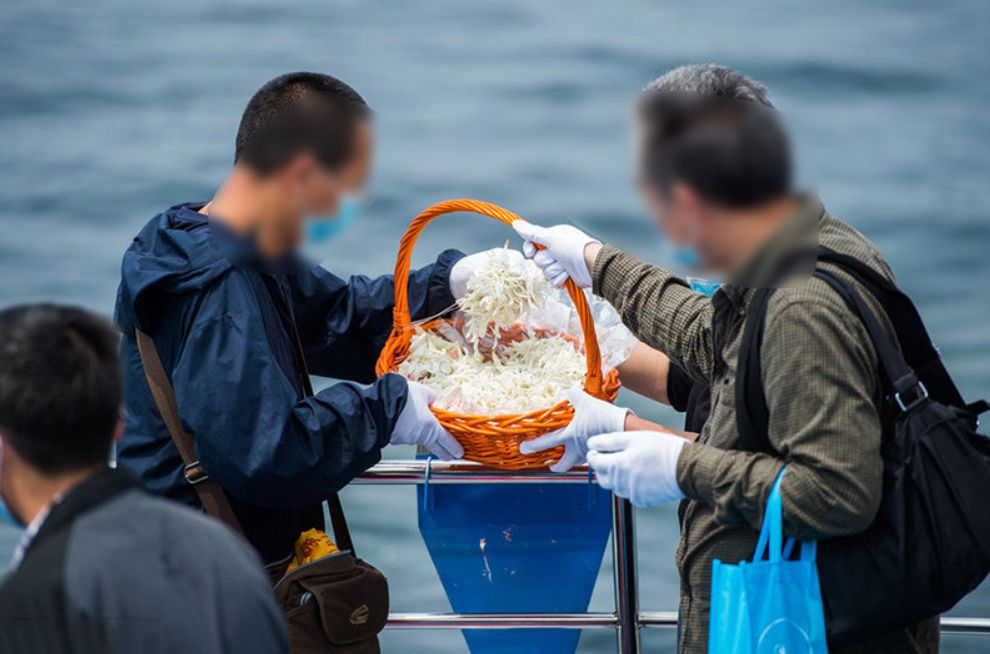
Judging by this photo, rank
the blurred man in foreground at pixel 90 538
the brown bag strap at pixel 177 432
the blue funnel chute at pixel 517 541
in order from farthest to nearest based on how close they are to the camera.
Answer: the blue funnel chute at pixel 517 541 → the brown bag strap at pixel 177 432 → the blurred man in foreground at pixel 90 538

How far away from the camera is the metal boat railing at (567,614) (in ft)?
7.47

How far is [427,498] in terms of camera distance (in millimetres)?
2354

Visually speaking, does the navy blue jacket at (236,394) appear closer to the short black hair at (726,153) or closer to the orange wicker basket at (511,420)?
the orange wicker basket at (511,420)

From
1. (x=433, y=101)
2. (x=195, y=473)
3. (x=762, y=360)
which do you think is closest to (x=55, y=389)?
(x=195, y=473)

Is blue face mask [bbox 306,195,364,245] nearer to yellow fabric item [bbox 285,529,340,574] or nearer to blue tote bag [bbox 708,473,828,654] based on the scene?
yellow fabric item [bbox 285,529,340,574]

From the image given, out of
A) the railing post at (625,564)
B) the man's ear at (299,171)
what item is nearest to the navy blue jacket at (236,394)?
the man's ear at (299,171)

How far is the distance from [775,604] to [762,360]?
0.36 metres

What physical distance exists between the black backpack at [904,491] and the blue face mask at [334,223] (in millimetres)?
729

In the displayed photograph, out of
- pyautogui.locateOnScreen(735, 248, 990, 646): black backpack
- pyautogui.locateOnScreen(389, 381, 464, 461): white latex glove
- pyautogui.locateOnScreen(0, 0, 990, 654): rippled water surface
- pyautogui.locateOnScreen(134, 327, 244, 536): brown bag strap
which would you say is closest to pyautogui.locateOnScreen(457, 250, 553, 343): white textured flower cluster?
pyautogui.locateOnScreen(389, 381, 464, 461): white latex glove

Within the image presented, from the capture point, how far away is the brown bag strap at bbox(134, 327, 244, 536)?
1.97 metres

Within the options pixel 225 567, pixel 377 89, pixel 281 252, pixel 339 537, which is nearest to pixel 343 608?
pixel 339 537

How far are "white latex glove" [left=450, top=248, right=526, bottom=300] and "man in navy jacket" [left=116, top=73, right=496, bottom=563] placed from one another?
396mm

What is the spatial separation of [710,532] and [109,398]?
0.97m

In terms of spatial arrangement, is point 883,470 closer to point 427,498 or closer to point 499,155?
point 427,498
